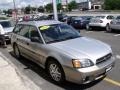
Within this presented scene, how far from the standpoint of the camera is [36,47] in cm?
716

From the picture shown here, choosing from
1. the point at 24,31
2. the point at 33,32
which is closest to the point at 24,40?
the point at 24,31

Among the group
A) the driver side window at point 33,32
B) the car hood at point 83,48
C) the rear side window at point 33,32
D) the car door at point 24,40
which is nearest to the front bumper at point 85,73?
the car hood at point 83,48

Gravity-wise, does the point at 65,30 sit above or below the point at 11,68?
above

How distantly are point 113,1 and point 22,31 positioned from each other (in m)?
104

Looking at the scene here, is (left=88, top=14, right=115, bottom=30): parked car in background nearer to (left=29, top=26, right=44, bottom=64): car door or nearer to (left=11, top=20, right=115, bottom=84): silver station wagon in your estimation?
(left=11, top=20, right=115, bottom=84): silver station wagon

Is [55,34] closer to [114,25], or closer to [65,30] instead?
[65,30]

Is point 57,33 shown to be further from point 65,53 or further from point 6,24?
point 6,24

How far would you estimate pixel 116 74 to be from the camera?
22.7 ft

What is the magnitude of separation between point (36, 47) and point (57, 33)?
758 millimetres

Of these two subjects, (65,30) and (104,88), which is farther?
(65,30)

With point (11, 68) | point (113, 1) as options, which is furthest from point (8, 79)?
point (113, 1)

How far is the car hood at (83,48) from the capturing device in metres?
5.68

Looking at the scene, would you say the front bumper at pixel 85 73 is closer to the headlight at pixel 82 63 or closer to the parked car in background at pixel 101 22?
the headlight at pixel 82 63

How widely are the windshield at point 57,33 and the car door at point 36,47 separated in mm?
200
